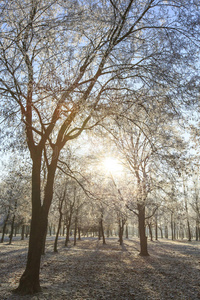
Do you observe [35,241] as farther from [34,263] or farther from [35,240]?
[34,263]

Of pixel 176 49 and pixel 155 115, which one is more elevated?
pixel 176 49

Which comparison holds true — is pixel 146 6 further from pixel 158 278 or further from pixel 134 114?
pixel 158 278

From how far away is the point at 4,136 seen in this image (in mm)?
7023

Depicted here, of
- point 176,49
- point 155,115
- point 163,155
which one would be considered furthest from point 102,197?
point 176,49

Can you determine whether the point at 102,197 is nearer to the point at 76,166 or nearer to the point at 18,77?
the point at 76,166

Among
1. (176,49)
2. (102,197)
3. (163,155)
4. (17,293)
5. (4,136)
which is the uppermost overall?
(176,49)

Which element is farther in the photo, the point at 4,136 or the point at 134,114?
the point at 134,114

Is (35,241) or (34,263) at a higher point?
(35,241)

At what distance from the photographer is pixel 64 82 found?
5.35m

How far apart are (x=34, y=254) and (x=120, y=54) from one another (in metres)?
7.21

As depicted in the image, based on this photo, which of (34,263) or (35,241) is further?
(35,241)

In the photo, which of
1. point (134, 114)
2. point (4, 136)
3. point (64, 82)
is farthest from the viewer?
point (134, 114)

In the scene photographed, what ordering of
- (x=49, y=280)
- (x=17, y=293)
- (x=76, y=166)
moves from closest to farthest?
(x=17, y=293) → (x=49, y=280) → (x=76, y=166)

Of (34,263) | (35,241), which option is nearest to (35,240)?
(35,241)
